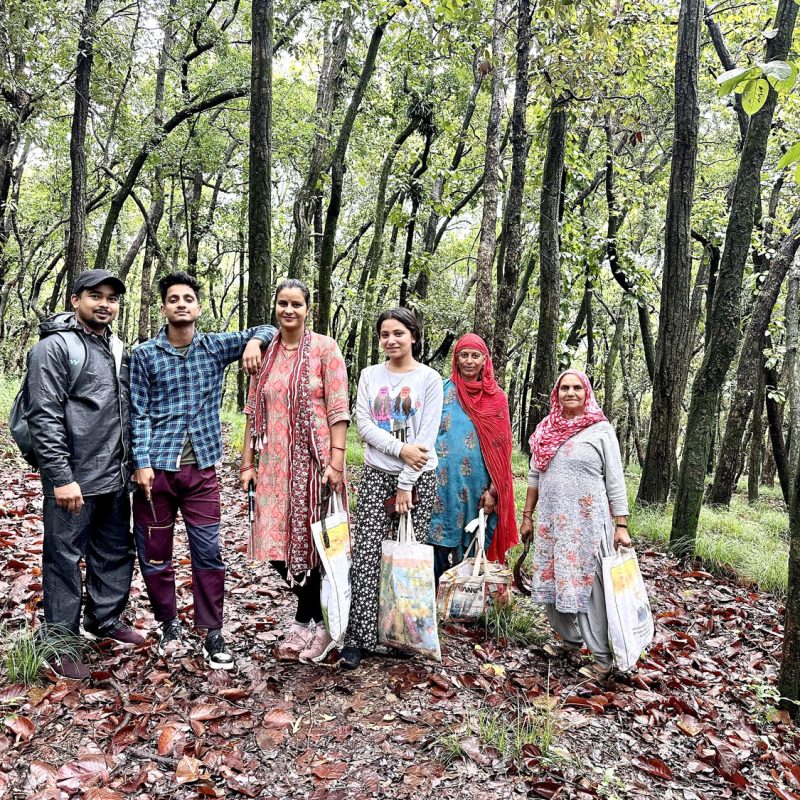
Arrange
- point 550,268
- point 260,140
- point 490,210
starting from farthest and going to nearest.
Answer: point 550,268
point 490,210
point 260,140

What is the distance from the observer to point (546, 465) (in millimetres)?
4109

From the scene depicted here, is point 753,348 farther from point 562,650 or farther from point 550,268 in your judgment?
point 562,650

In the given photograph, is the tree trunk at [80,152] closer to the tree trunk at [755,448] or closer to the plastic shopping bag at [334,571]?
the plastic shopping bag at [334,571]

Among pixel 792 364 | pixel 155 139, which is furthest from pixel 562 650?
pixel 155 139

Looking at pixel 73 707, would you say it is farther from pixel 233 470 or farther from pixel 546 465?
pixel 233 470

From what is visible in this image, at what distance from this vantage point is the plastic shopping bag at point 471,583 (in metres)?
4.16

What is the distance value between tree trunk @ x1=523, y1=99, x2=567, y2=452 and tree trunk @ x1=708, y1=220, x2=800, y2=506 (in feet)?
8.87

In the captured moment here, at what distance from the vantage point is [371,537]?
372 centimetres

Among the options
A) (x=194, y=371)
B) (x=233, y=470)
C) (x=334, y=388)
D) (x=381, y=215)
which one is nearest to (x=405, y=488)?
(x=334, y=388)

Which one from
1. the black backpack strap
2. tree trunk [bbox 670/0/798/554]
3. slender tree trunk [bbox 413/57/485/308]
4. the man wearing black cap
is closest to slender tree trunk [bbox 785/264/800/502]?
tree trunk [bbox 670/0/798/554]

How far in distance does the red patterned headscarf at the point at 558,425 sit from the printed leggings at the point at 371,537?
33.4 inches

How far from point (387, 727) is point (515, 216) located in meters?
5.79

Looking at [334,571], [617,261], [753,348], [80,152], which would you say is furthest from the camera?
[617,261]

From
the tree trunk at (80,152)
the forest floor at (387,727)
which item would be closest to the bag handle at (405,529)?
the forest floor at (387,727)
